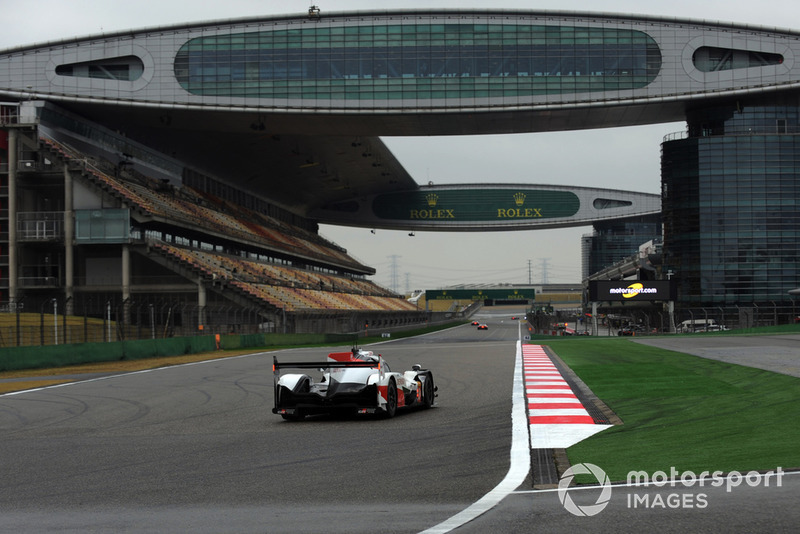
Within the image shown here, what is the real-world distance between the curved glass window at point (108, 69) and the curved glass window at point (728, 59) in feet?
127

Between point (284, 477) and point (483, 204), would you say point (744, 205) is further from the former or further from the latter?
point (284, 477)

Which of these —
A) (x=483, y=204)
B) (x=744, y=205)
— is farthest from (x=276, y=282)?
(x=483, y=204)

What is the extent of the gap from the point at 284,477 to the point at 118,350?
84.7ft

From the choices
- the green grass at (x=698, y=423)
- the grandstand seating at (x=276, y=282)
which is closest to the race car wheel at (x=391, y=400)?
the green grass at (x=698, y=423)

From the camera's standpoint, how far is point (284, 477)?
8.19 meters

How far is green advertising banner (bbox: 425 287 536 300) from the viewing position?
16662 cm

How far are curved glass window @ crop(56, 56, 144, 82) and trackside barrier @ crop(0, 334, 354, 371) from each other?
77.1 feet

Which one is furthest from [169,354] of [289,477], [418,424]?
[289,477]

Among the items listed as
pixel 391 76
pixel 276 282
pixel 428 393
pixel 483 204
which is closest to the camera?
pixel 428 393

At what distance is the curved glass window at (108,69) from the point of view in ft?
190

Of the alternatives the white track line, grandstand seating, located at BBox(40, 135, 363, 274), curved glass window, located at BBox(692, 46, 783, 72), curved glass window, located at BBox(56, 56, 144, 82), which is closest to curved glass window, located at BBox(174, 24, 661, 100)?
curved glass window, located at BBox(56, 56, 144, 82)

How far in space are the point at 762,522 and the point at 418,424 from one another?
7135 mm

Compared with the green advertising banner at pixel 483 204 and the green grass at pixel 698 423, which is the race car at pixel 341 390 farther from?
the green advertising banner at pixel 483 204

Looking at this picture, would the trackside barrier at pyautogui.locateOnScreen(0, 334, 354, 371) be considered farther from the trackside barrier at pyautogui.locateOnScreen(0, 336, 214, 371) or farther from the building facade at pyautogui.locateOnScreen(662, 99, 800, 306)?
the building facade at pyautogui.locateOnScreen(662, 99, 800, 306)
